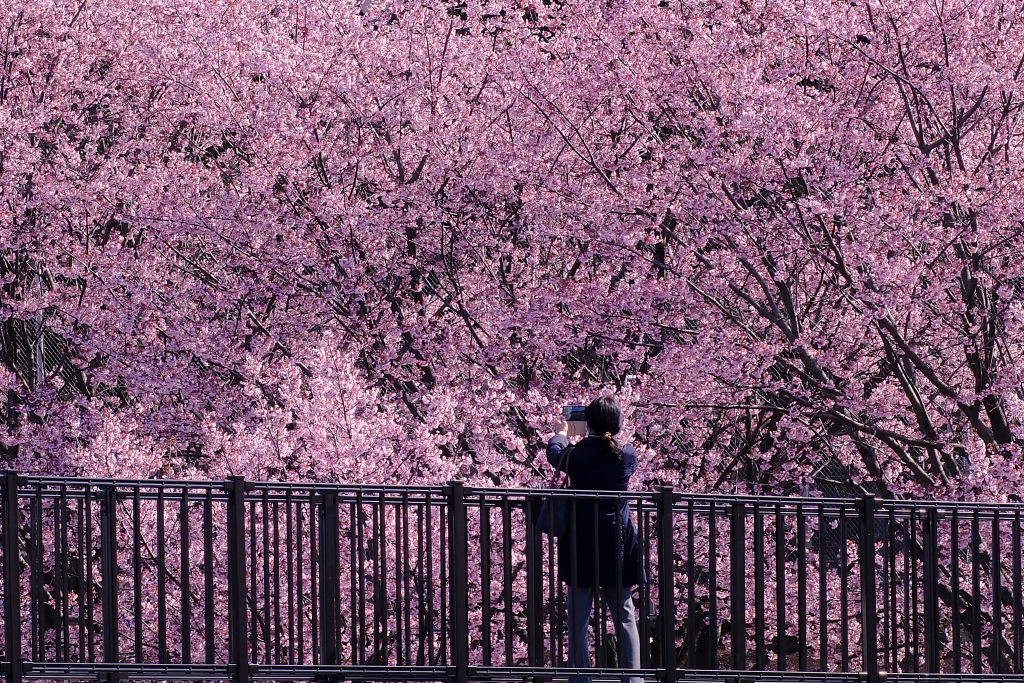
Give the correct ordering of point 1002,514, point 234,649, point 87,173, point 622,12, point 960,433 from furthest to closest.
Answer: point 87,173 < point 622,12 < point 960,433 < point 1002,514 < point 234,649

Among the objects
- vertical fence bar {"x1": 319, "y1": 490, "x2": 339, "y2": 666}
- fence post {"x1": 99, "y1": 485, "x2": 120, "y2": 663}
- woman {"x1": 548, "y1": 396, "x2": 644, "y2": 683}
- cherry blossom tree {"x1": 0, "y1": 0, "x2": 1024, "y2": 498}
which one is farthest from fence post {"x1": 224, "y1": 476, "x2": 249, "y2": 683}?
cherry blossom tree {"x1": 0, "y1": 0, "x2": 1024, "y2": 498}

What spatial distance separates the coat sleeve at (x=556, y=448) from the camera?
7566 millimetres

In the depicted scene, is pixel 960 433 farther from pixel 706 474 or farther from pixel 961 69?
pixel 961 69

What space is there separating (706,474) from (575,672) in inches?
231

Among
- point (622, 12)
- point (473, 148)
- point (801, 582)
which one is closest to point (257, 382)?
point (473, 148)

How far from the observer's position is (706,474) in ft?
42.6

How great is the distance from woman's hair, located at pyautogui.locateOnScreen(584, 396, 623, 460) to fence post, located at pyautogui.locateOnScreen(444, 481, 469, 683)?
2.63 feet

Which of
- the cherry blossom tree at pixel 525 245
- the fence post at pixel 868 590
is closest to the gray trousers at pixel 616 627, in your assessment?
the fence post at pixel 868 590

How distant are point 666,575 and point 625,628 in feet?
1.29

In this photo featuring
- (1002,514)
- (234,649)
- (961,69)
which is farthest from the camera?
(961,69)

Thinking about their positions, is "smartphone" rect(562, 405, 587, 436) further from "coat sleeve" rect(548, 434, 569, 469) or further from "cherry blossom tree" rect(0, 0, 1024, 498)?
"cherry blossom tree" rect(0, 0, 1024, 498)

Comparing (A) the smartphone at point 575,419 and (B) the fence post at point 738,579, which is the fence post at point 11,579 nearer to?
(A) the smartphone at point 575,419

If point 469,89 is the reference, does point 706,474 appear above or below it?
below

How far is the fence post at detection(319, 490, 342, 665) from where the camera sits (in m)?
7.23
